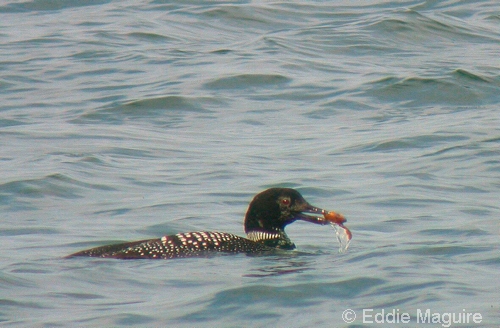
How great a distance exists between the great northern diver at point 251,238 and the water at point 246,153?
0.15 metres

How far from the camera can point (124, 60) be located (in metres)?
16.8

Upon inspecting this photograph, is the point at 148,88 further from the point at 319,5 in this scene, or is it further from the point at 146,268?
the point at 146,268

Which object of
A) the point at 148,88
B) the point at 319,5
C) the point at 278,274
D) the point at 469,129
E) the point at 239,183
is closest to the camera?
the point at 278,274

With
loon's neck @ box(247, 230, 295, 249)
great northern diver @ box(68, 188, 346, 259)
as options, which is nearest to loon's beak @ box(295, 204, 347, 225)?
great northern diver @ box(68, 188, 346, 259)

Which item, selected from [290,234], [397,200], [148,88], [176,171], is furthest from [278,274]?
[148,88]

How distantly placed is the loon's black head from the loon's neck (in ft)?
0.05

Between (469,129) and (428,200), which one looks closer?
(428,200)

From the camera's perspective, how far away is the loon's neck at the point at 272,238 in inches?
323

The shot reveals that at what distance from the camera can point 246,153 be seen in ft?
38.8

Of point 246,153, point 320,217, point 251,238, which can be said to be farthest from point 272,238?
point 246,153

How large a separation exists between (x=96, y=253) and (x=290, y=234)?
2.13 meters

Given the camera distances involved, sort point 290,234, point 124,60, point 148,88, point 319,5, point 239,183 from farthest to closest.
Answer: point 319,5 < point 124,60 < point 148,88 < point 239,183 < point 290,234

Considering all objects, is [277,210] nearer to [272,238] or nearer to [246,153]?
[272,238]

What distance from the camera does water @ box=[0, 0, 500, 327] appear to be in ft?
21.4
